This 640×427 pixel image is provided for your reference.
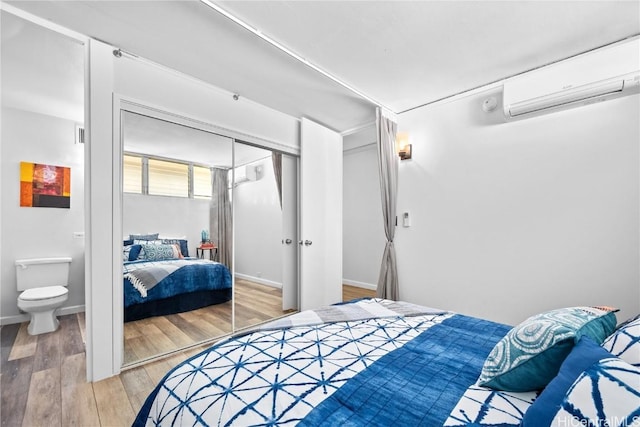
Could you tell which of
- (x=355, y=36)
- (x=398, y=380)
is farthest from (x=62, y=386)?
(x=355, y=36)

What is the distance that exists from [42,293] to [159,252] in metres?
1.59

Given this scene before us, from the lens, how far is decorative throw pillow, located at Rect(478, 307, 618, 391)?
91cm

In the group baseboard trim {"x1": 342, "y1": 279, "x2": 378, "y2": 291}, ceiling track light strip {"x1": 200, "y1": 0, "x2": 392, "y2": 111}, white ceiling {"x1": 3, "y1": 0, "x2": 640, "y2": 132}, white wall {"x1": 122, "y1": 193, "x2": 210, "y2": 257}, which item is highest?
white ceiling {"x1": 3, "y1": 0, "x2": 640, "y2": 132}

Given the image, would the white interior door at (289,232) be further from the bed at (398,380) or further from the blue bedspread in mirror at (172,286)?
the bed at (398,380)

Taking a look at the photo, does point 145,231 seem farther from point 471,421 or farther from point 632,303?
point 632,303

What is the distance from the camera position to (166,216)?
2.69 meters

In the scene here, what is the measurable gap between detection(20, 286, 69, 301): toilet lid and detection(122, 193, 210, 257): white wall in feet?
5.09

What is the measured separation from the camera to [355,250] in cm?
540

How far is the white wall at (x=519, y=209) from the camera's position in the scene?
227cm

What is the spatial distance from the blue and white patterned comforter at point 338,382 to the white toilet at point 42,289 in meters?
2.73

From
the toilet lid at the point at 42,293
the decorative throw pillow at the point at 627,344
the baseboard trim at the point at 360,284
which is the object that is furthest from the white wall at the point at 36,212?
the decorative throw pillow at the point at 627,344

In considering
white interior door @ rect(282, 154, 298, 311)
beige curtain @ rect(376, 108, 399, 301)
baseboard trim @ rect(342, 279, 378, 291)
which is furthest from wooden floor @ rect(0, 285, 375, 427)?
baseboard trim @ rect(342, 279, 378, 291)

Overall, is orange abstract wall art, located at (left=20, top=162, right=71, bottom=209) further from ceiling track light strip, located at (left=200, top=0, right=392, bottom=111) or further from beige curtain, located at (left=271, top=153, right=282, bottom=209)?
ceiling track light strip, located at (left=200, top=0, right=392, bottom=111)

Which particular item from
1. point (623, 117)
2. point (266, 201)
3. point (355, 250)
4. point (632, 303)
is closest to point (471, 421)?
point (632, 303)
